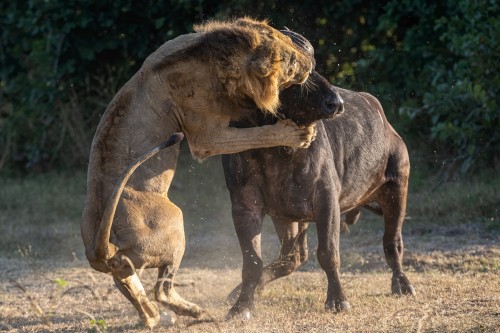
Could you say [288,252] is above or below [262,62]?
below

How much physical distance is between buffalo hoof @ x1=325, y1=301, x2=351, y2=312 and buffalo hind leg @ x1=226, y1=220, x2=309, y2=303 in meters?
0.74

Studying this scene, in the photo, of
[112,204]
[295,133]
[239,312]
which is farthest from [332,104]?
[112,204]

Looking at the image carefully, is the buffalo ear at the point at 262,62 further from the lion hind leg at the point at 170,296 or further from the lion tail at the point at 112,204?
the lion hind leg at the point at 170,296

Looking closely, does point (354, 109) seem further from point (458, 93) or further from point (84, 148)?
point (84, 148)

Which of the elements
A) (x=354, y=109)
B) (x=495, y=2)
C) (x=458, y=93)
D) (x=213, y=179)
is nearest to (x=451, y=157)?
(x=458, y=93)

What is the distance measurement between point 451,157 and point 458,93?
1.06 meters

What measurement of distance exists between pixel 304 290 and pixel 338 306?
3.03 ft

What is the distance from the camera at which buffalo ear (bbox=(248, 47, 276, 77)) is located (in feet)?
19.9

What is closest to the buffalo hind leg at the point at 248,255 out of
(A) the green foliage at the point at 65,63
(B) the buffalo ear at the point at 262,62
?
(B) the buffalo ear at the point at 262,62

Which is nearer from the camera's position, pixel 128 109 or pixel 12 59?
pixel 128 109

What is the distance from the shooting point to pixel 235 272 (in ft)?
29.3

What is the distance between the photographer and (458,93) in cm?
1108

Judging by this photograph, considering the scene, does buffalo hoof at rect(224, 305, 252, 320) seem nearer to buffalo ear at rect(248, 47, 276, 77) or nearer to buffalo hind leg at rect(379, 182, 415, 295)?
buffalo hind leg at rect(379, 182, 415, 295)

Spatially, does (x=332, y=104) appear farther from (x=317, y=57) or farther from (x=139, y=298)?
(x=317, y=57)
